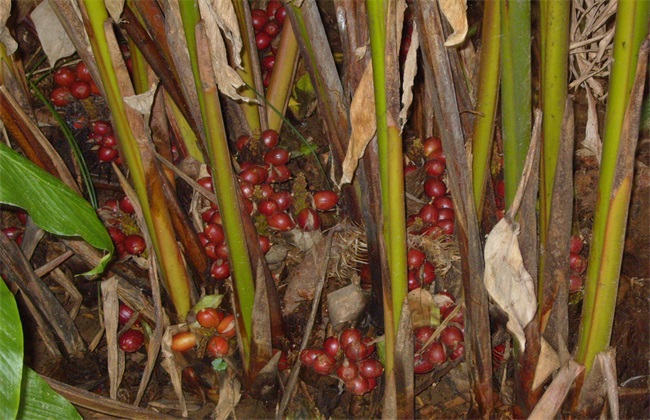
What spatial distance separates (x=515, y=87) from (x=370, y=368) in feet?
2.15

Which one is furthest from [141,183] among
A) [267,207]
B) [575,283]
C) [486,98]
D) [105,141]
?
[575,283]

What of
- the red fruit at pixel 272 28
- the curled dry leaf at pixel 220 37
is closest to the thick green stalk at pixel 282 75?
the red fruit at pixel 272 28

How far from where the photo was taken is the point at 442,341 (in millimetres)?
1392

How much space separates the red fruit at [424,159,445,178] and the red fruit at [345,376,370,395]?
0.47 meters

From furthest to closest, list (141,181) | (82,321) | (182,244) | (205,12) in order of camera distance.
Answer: (82,321)
(182,244)
(141,181)
(205,12)

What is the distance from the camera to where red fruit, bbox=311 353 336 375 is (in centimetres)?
139

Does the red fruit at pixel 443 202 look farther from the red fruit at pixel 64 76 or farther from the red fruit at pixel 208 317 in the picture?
the red fruit at pixel 64 76

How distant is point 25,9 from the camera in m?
1.74

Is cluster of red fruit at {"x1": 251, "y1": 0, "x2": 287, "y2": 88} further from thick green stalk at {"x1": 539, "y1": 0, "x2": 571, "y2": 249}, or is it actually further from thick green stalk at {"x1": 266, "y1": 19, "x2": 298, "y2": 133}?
thick green stalk at {"x1": 539, "y1": 0, "x2": 571, "y2": 249}

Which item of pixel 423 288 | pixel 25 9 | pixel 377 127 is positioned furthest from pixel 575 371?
pixel 25 9

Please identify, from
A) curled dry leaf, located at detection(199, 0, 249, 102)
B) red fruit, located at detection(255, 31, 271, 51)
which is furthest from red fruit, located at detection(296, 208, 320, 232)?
red fruit, located at detection(255, 31, 271, 51)

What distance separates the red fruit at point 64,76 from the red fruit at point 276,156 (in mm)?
715

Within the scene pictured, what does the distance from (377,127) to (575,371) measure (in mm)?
530

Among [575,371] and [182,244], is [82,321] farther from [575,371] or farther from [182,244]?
[575,371]
